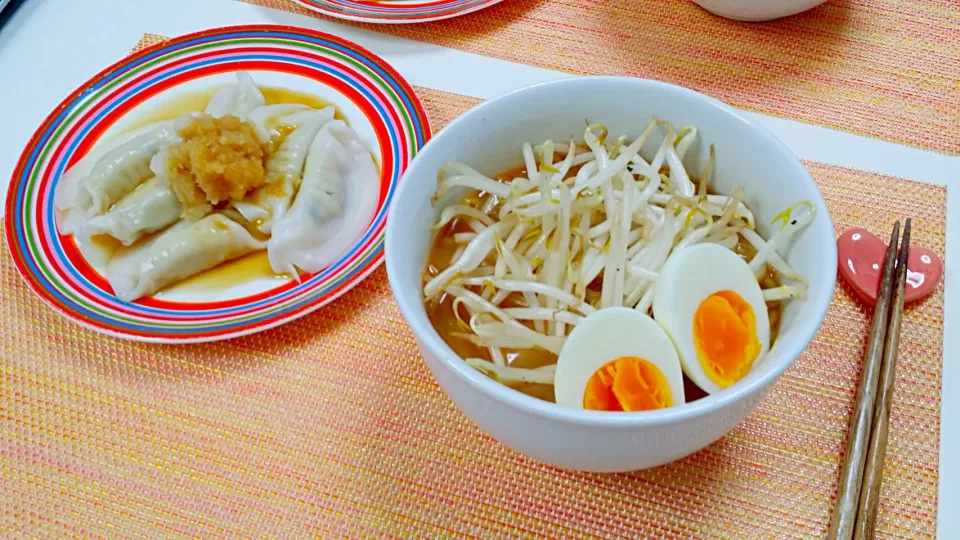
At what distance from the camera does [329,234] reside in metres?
1.18

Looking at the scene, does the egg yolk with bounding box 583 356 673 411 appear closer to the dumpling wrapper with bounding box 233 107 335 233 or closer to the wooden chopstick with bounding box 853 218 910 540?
the wooden chopstick with bounding box 853 218 910 540

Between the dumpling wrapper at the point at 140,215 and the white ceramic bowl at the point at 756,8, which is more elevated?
the white ceramic bowl at the point at 756,8

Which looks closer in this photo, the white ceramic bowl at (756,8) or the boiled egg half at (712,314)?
the boiled egg half at (712,314)

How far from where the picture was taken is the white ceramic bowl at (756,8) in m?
1.27

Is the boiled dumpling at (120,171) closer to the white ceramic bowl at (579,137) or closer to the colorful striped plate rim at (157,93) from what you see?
the colorful striped plate rim at (157,93)

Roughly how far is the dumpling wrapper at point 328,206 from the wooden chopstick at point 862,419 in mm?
780

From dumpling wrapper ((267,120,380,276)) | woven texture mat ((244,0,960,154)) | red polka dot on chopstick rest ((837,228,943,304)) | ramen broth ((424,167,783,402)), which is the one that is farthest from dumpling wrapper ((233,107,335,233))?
red polka dot on chopstick rest ((837,228,943,304))

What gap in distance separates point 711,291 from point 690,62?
2.41 feet

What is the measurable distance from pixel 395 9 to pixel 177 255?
0.66 meters

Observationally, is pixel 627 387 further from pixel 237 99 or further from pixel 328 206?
pixel 237 99

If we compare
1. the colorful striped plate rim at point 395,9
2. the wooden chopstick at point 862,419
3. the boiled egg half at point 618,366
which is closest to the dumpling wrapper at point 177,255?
the colorful striped plate rim at point 395,9

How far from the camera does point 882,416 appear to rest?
32.9 inches

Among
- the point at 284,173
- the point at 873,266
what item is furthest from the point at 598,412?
the point at 284,173

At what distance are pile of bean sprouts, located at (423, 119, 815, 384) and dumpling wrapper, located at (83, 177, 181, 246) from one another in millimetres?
606
